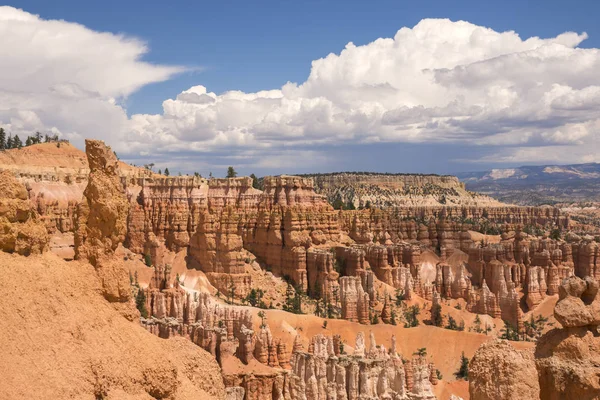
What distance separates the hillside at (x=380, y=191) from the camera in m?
174

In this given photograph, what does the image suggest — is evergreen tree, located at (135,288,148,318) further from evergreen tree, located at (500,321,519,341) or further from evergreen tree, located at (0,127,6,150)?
evergreen tree, located at (0,127,6,150)

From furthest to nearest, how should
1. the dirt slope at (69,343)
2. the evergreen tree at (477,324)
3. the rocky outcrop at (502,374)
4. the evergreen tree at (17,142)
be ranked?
1. the evergreen tree at (17,142)
2. the evergreen tree at (477,324)
3. the dirt slope at (69,343)
4. the rocky outcrop at (502,374)

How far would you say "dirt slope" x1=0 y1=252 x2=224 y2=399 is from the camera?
16.3 meters

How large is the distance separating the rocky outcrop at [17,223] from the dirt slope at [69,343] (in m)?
0.33

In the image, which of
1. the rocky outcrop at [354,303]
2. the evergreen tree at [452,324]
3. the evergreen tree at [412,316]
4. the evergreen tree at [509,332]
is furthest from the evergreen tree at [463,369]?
the rocky outcrop at [354,303]

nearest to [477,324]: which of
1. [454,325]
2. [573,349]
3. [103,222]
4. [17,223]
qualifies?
[454,325]

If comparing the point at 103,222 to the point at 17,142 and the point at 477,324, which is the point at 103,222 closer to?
the point at 477,324

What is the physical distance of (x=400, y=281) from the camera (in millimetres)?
79250

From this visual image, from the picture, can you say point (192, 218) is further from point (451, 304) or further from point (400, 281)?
point (451, 304)

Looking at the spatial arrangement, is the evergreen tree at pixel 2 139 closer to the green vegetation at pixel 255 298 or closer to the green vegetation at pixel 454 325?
the green vegetation at pixel 255 298

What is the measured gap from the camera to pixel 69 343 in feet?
58.1

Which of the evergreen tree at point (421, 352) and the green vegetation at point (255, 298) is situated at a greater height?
the green vegetation at point (255, 298)

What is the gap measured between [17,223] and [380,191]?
167 meters

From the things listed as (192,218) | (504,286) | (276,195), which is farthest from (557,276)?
(192,218)
